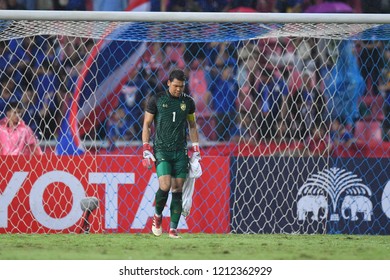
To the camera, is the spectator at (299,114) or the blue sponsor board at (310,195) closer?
the blue sponsor board at (310,195)

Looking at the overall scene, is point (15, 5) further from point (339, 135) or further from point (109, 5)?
point (339, 135)

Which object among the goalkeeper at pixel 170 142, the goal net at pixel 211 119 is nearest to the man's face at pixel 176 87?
the goalkeeper at pixel 170 142

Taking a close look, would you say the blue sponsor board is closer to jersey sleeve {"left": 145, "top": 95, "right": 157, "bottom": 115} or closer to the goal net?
the goal net

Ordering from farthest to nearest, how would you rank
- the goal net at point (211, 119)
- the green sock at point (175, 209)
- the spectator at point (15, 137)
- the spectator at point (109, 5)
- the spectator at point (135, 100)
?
the spectator at point (109, 5), the spectator at point (135, 100), the spectator at point (15, 137), the goal net at point (211, 119), the green sock at point (175, 209)

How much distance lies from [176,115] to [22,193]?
7.07ft

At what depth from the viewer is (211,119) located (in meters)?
13.5

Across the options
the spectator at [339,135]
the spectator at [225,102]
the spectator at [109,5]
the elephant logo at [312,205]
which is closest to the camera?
the elephant logo at [312,205]

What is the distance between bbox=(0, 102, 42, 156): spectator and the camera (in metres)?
12.5

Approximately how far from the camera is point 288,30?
473 inches

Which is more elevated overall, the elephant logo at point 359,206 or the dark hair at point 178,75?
the dark hair at point 178,75

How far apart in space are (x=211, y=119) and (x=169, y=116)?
2.53m

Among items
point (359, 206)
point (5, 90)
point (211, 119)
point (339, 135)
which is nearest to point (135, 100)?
point (211, 119)

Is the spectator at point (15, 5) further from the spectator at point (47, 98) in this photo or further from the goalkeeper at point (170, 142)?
the goalkeeper at point (170, 142)

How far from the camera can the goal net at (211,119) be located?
39.5ft
